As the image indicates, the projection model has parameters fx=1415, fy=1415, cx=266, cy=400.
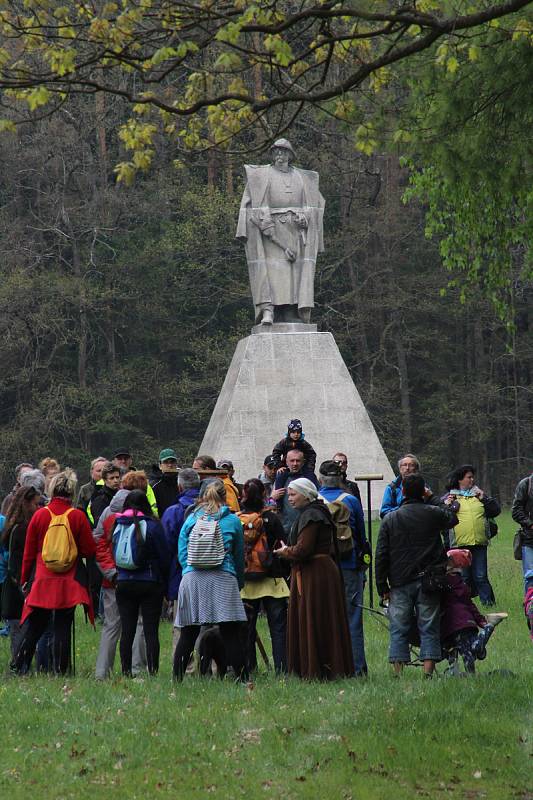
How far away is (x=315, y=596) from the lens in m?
9.53

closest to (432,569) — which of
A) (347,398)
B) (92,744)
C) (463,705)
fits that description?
(463,705)

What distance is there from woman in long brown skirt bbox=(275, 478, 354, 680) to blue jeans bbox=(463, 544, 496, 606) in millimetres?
4321

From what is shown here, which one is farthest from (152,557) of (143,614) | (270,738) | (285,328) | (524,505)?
(285,328)

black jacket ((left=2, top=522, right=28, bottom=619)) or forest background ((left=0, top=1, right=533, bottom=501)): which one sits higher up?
forest background ((left=0, top=1, right=533, bottom=501))

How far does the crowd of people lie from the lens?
9.55m

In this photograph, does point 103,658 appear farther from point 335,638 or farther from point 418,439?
point 418,439

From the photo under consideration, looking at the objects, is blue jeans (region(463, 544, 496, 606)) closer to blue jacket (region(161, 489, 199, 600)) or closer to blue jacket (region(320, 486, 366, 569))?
blue jacket (region(320, 486, 366, 569))

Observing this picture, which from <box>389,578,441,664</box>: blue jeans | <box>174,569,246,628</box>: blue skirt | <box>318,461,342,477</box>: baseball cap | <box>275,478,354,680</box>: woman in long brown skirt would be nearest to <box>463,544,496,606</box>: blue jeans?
<box>318,461,342,477</box>: baseball cap

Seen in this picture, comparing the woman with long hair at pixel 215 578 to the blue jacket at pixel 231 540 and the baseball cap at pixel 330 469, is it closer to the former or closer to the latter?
the blue jacket at pixel 231 540

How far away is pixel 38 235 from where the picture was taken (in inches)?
1551

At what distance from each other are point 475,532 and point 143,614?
465 cm

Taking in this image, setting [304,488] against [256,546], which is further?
[256,546]

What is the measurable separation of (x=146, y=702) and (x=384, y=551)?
197 centimetres

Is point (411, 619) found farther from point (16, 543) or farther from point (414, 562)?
point (16, 543)
